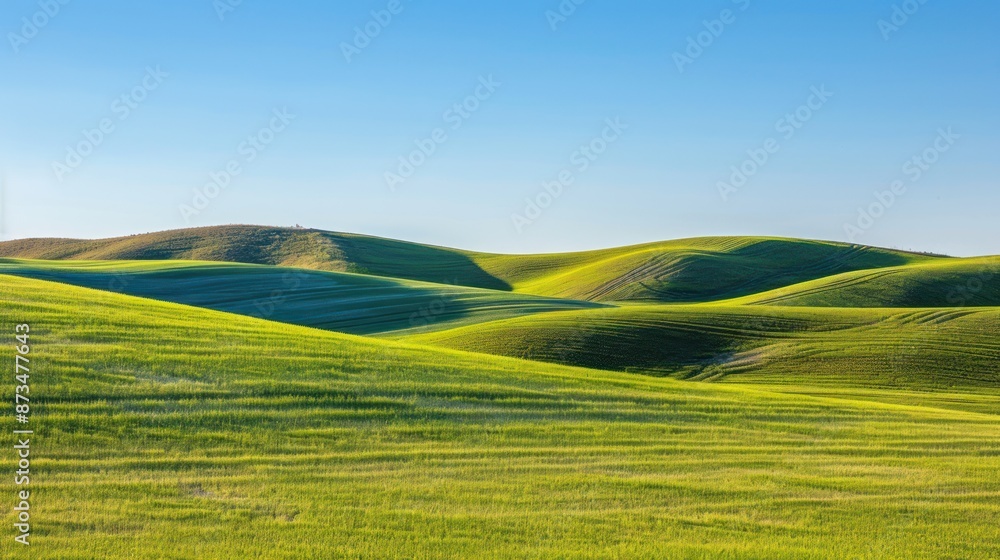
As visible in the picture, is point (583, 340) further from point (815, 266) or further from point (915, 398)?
point (815, 266)

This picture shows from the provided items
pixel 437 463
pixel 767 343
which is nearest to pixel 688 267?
pixel 767 343

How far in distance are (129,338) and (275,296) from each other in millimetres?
33677

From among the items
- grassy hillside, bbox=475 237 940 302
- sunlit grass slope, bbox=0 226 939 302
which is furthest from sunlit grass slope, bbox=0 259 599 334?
sunlit grass slope, bbox=0 226 939 302

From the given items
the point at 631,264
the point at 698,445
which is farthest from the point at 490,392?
the point at 631,264

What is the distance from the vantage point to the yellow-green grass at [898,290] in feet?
190

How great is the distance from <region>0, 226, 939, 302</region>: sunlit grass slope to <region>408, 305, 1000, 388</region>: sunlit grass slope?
25.3 metres

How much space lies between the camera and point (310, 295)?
5278 cm

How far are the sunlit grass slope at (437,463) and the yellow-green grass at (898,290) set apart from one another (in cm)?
3877

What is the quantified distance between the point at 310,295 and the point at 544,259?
48.4m

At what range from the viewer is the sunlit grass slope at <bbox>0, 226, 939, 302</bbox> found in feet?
236

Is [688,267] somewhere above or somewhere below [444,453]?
above

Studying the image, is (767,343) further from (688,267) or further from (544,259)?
(544,259)

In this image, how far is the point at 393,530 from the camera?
1059 cm

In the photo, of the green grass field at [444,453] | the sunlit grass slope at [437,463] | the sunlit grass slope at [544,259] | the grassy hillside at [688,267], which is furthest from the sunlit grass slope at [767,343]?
the sunlit grass slope at [544,259]
